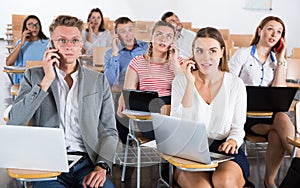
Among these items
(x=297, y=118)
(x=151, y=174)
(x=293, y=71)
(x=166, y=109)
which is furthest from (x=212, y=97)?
(x=293, y=71)

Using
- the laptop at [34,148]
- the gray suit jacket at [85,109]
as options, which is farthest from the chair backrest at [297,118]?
the laptop at [34,148]

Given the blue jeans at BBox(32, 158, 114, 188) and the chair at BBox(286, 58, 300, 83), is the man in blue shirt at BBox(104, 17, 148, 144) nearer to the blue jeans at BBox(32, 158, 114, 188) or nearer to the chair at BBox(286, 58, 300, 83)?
the blue jeans at BBox(32, 158, 114, 188)

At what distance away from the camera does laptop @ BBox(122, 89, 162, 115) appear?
239cm

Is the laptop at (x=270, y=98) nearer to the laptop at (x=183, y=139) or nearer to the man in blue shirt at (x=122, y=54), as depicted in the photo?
the man in blue shirt at (x=122, y=54)

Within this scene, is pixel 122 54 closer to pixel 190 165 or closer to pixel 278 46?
pixel 278 46

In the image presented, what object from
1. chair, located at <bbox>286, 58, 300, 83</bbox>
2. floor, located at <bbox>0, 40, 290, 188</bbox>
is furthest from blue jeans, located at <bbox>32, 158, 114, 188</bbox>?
chair, located at <bbox>286, 58, 300, 83</bbox>

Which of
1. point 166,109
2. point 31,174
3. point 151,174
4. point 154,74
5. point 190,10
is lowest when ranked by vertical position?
point 151,174

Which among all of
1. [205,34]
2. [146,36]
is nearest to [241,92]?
[205,34]

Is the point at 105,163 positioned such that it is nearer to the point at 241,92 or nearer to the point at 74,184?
the point at 74,184

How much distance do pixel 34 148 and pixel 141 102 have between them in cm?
97

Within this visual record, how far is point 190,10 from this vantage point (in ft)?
26.6

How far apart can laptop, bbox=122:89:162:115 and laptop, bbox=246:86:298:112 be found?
596 millimetres

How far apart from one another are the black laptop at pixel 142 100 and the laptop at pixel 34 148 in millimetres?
875

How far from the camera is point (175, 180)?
2.15 m
